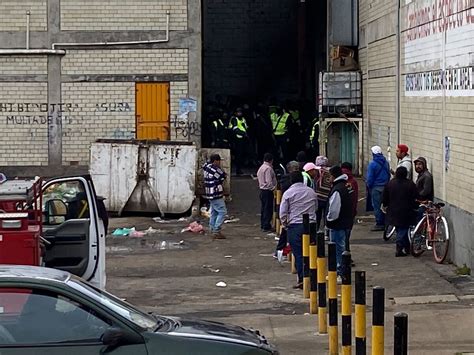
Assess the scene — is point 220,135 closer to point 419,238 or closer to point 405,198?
point 405,198

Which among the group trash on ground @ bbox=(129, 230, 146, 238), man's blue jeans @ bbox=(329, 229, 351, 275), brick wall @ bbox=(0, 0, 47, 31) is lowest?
trash on ground @ bbox=(129, 230, 146, 238)

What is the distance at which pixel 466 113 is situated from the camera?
15.0 meters

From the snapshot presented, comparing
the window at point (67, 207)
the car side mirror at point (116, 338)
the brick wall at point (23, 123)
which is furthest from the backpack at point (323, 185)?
the brick wall at point (23, 123)

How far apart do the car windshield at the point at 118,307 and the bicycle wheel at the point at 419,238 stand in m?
9.60

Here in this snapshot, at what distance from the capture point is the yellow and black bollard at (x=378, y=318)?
754 centimetres

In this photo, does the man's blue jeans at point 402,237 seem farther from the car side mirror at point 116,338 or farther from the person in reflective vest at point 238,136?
the person in reflective vest at point 238,136

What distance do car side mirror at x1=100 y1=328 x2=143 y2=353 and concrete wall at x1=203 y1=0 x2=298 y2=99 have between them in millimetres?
31331

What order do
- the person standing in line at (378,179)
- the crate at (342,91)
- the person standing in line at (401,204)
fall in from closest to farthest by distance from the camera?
the person standing in line at (401,204), the person standing in line at (378,179), the crate at (342,91)

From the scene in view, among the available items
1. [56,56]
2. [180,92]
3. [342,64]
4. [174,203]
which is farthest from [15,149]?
[342,64]

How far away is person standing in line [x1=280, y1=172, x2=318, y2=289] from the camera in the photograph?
1422 cm

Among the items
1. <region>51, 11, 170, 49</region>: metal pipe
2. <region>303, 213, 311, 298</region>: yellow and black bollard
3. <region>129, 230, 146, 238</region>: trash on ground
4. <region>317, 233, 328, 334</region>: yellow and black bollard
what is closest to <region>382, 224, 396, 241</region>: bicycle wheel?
<region>129, 230, 146, 238</region>: trash on ground

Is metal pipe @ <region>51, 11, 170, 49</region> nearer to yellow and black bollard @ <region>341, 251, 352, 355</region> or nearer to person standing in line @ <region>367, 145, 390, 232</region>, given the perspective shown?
person standing in line @ <region>367, 145, 390, 232</region>

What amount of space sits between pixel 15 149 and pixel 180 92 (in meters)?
4.59

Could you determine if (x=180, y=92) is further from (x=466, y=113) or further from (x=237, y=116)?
(x=466, y=113)
